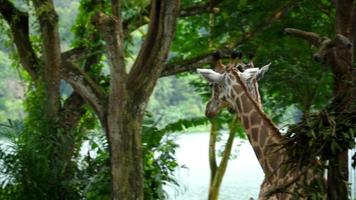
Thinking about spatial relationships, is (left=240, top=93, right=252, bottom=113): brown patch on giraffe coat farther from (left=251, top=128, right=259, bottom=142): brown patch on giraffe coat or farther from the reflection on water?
the reflection on water

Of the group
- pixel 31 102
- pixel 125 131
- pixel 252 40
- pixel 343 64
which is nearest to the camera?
pixel 343 64

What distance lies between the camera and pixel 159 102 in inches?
1257

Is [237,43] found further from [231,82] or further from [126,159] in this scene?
[231,82]

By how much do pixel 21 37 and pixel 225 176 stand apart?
13.0 m

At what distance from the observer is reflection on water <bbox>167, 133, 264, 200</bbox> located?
1552 centimetres

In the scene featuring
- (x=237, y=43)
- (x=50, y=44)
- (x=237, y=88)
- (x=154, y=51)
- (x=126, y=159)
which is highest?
(x=237, y=43)

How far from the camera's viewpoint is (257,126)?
433 centimetres

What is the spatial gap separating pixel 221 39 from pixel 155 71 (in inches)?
129

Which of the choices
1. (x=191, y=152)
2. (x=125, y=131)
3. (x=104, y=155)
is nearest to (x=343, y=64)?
(x=125, y=131)

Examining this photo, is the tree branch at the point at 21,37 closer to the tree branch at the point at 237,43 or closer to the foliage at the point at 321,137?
the tree branch at the point at 237,43

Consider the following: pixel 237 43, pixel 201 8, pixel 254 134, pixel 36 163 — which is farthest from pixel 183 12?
pixel 254 134

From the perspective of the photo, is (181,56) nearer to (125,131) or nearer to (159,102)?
(125,131)

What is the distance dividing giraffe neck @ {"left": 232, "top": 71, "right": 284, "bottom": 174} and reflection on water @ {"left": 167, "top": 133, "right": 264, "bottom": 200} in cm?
614

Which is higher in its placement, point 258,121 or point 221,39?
point 221,39
